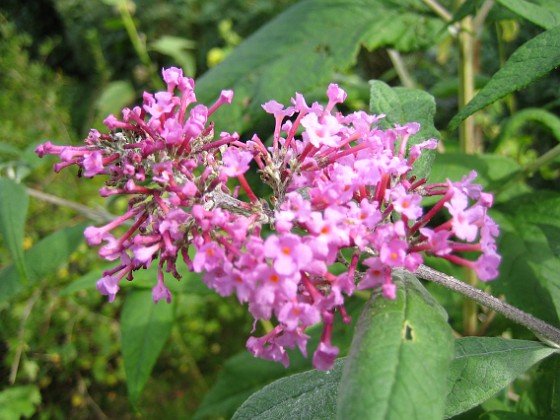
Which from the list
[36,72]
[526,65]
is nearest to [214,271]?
[526,65]

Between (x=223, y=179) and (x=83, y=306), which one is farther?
(x=83, y=306)

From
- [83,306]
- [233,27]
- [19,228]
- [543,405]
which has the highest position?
[19,228]

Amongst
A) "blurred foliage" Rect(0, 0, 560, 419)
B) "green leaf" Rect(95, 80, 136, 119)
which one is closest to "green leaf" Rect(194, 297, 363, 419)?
"blurred foliage" Rect(0, 0, 560, 419)

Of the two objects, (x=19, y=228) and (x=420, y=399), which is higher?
(x=420, y=399)

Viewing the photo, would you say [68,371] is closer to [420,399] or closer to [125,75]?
[420,399]

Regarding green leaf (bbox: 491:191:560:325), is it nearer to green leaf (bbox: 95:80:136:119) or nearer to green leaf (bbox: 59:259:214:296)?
green leaf (bbox: 59:259:214:296)

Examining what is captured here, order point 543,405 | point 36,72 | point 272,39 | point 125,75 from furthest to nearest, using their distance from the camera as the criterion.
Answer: point 125,75
point 36,72
point 272,39
point 543,405

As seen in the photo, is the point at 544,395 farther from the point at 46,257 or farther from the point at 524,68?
the point at 46,257

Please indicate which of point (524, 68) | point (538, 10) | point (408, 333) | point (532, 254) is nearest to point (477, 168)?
point (532, 254)
